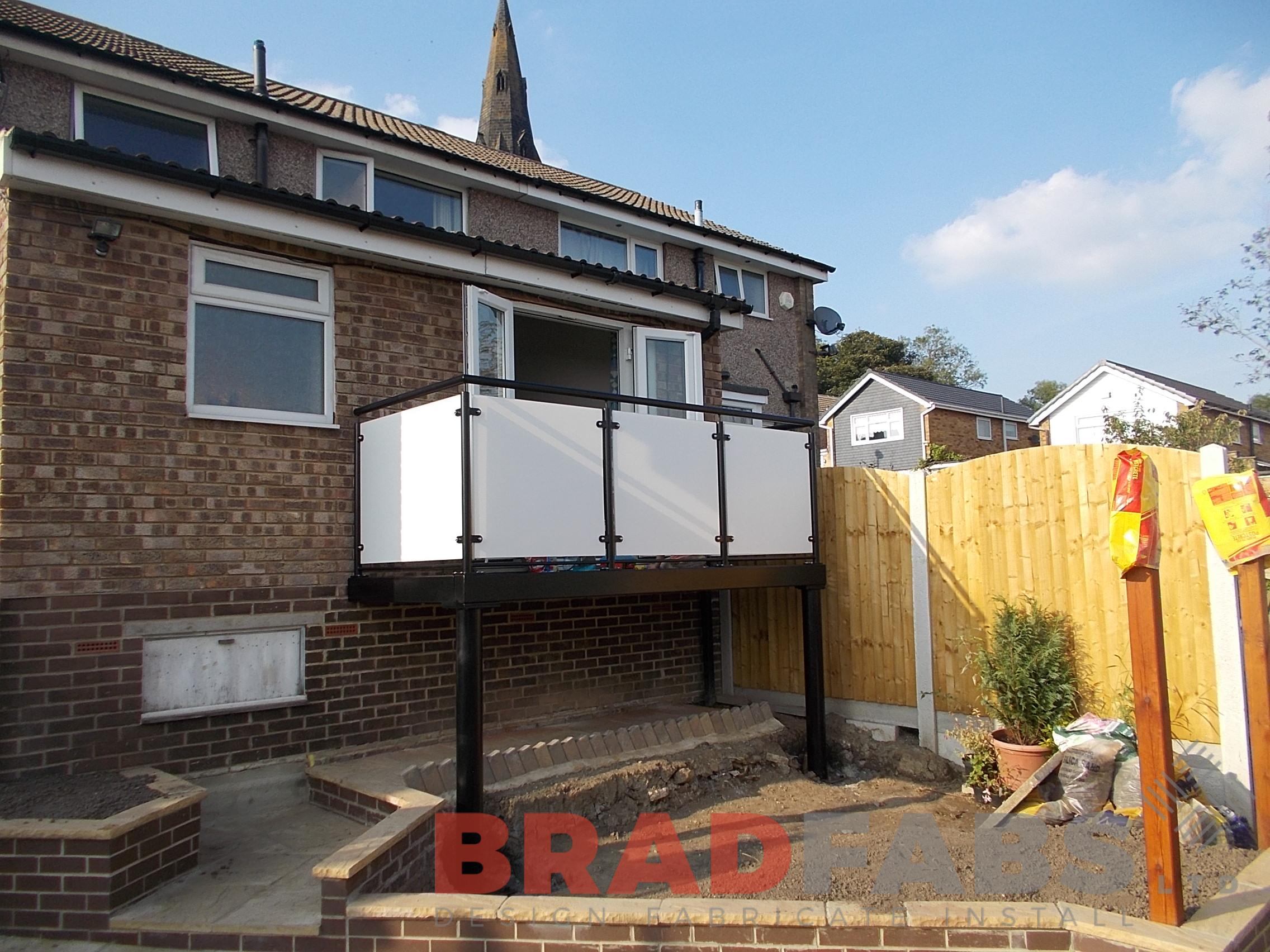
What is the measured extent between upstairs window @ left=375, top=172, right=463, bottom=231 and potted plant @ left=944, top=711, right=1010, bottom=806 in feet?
26.2

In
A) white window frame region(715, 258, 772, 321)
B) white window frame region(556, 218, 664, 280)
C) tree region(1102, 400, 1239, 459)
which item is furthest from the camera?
tree region(1102, 400, 1239, 459)

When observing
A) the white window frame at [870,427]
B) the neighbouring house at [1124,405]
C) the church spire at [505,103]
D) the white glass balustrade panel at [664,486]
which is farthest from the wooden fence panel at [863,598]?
the neighbouring house at [1124,405]

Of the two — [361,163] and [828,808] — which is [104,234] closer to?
[361,163]

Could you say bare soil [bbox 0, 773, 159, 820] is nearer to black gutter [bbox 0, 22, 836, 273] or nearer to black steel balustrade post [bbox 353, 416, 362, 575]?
→ black steel balustrade post [bbox 353, 416, 362, 575]

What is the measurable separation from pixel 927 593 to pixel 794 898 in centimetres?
372

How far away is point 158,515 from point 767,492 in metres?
4.64

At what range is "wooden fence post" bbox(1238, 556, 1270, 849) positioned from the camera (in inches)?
194

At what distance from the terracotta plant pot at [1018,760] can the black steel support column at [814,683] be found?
1497 millimetres

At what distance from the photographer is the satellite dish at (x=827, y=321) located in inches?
600

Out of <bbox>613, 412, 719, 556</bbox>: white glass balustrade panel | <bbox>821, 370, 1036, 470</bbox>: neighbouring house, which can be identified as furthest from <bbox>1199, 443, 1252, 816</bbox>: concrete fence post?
<bbox>821, 370, 1036, 470</bbox>: neighbouring house

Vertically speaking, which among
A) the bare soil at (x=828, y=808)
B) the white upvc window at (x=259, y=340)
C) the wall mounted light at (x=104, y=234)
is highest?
the wall mounted light at (x=104, y=234)

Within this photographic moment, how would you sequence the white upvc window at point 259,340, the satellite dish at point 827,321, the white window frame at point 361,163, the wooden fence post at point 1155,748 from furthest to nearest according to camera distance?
the satellite dish at point 827,321, the white window frame at point 361,163, the white upvc window at point 259,340, the wooden fence post at point 1155,748

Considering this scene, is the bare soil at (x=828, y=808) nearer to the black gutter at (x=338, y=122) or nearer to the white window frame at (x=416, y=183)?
the white window frame at (x=416, y=183)

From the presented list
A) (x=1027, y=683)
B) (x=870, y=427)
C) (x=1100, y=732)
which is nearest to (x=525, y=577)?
(x=1027, y=683)
